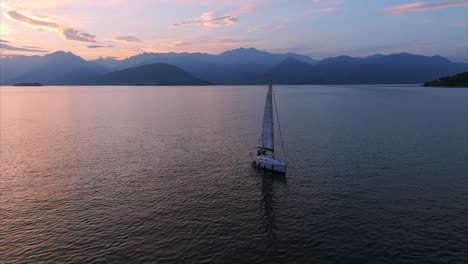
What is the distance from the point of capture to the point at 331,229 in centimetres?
4422

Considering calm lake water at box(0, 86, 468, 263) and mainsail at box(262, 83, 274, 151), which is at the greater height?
mainsail at box(262, 83, 274, 151)

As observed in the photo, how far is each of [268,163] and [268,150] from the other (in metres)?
6.82

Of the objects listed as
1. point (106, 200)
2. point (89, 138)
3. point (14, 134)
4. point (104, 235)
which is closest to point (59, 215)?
point (106, 200)

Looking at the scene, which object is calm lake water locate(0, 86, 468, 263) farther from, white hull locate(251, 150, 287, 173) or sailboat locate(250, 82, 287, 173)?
sailboat locate(250, 82, 287, 173)

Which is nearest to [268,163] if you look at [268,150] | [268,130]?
[268,150]


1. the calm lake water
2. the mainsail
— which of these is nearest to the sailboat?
the mainsail

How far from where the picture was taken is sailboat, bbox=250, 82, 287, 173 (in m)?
70.8

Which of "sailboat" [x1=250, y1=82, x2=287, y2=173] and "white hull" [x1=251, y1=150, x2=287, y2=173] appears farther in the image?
"sailboat" [x1=250, y1=82, x2=287, y2=173]

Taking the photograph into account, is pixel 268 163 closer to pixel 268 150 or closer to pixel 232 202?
pixel 268 150

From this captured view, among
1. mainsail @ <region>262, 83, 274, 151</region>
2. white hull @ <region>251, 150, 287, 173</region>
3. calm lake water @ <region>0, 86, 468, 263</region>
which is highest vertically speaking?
mainsail @ <region>262, 83, 274, 151</region>

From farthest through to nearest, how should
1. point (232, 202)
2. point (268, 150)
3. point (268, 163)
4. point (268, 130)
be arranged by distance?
point (268, 150)
point (268, 130)
point (268, 163)
point (232, 202)

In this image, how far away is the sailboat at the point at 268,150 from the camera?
2785 inches

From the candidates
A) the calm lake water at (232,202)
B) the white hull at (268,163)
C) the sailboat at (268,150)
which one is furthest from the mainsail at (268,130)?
the calm lake water at (232,202)

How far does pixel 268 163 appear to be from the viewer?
237ft
